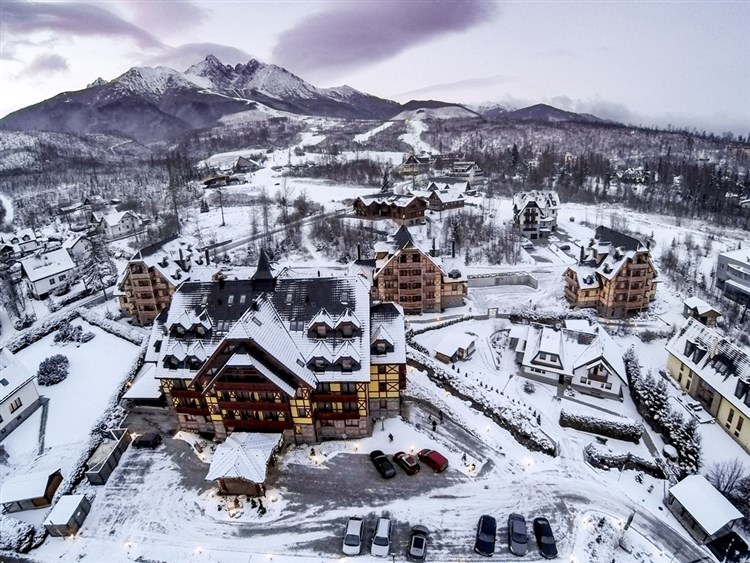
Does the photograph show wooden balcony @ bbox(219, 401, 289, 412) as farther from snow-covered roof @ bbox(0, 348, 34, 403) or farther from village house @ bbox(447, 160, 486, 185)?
village house @ bbox(447, 160, 486, 185)

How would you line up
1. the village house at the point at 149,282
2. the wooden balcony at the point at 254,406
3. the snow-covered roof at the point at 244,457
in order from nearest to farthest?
the snow-covered roof at the point at 244,457, the wooden balcony at the point at 254,406, the village house at the point at 149,282

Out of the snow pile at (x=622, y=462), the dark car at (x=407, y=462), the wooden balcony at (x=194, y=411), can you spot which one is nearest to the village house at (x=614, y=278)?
the snow pile at (x=622, y=462)

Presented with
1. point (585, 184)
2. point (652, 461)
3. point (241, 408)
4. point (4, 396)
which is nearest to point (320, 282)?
point (241, 408)

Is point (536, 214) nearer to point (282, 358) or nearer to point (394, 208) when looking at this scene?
point (394, 208)

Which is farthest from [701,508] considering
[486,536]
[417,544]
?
[417,544]

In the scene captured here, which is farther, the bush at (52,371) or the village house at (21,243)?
the village house at (21,243)

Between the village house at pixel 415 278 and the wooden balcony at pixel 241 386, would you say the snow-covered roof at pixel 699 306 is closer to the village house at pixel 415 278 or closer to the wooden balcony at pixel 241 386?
the village house at pixel 415 278

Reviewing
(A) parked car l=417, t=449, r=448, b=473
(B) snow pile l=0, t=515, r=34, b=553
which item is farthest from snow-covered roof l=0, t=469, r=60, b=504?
(A) parked car l=417, t=449, r=448, b=473
